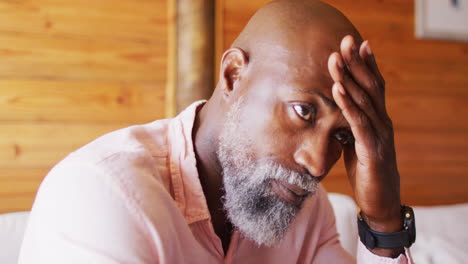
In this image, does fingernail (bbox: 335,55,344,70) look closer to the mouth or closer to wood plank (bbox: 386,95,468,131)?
the mouth

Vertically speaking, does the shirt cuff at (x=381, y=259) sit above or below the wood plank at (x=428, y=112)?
above

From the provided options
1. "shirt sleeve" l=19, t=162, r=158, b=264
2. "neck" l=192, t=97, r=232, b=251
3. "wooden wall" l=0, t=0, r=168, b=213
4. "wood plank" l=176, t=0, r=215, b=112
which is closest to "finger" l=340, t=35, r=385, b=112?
"neck" l=192, t=97, r=232, b=251

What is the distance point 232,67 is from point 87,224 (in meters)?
0.52

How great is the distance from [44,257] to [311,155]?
0.58 metres

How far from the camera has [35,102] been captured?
198 cm

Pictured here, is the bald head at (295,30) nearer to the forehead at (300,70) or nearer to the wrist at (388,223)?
the forehead at (300,70)

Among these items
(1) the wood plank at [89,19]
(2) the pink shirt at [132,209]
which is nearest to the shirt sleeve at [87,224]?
(2) the pink shirt at [132,209]

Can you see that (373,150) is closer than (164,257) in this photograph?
No

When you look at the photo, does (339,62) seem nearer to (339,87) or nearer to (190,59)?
(339,87)

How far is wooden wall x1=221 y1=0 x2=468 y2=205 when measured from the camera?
2486mm

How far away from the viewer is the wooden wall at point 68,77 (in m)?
1.94

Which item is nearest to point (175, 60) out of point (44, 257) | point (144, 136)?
point (144, 136)

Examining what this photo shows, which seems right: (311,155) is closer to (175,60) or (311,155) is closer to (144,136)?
(144,136)

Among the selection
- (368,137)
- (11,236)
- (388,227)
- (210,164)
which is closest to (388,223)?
(388,227)
